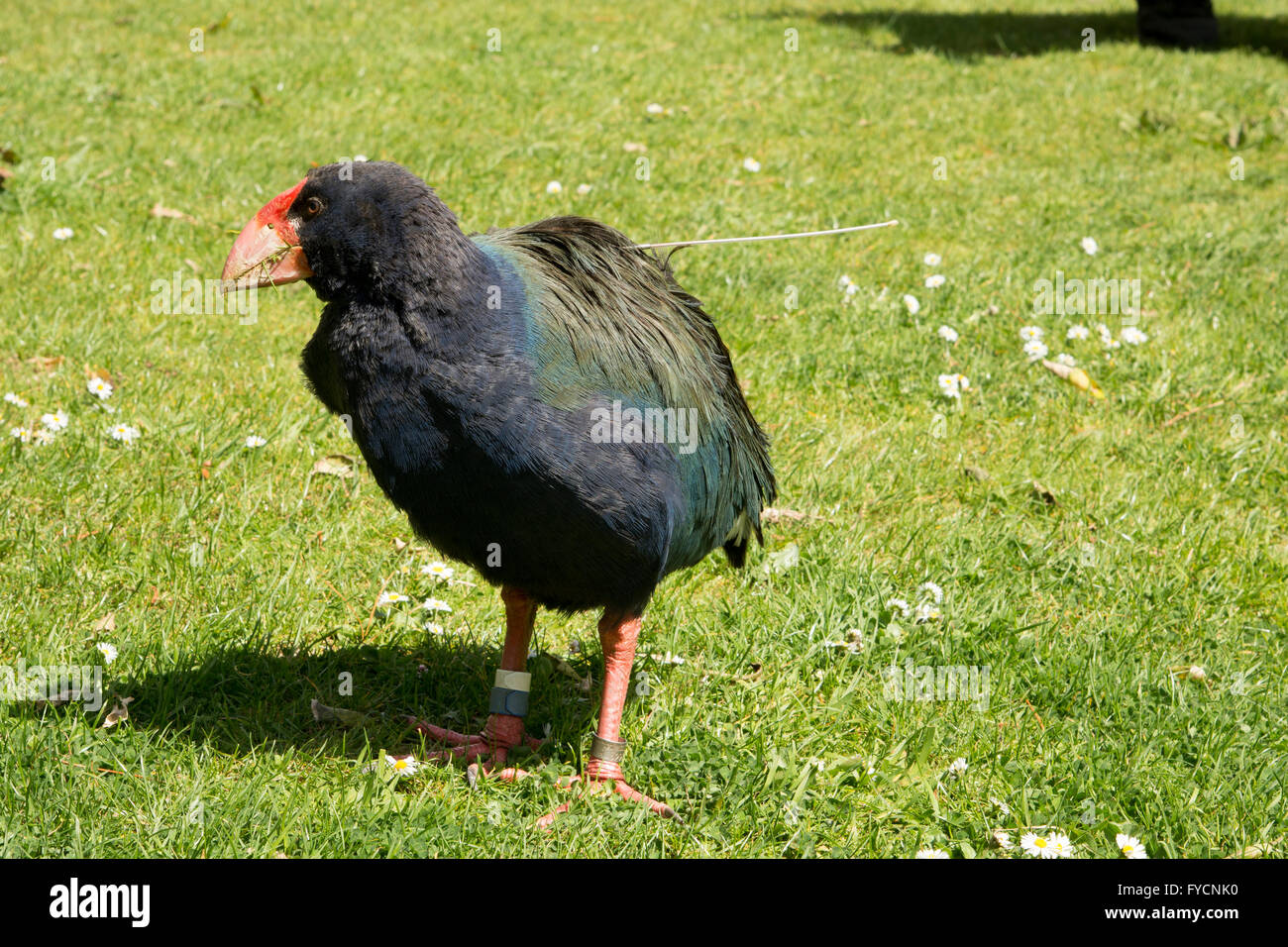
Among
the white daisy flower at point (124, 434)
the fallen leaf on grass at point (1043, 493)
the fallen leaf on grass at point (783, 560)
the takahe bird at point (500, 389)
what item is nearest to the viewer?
the takahe bird at point (500, 389)

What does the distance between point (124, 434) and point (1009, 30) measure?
9355 mm

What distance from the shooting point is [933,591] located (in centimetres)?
363

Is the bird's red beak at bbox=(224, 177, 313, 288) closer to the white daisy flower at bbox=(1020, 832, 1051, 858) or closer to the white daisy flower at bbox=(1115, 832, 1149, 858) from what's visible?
the white daisy flower at bbox=(1020, 832, 1051, 858)

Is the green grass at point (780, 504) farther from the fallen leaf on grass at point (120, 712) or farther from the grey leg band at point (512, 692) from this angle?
the grey leg band at point (512, 692)

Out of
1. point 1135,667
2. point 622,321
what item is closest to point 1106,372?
point 1135,667

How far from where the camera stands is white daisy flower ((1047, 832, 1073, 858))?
2.71 m

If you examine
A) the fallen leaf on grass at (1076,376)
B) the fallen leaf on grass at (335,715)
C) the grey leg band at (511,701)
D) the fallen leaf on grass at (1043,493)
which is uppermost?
the fallen leaf on grass at (1076,376)

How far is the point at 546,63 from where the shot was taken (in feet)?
29.3

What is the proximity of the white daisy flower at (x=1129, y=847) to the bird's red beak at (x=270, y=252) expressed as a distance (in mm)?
2205

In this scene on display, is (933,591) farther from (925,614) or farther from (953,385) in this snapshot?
(953,385)

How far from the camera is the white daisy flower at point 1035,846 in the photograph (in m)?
2.72

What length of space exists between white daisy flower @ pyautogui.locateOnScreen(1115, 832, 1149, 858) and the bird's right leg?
4.63 ft

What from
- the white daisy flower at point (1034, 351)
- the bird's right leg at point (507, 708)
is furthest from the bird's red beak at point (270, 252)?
the white daisy flower at point (1034, 351)
